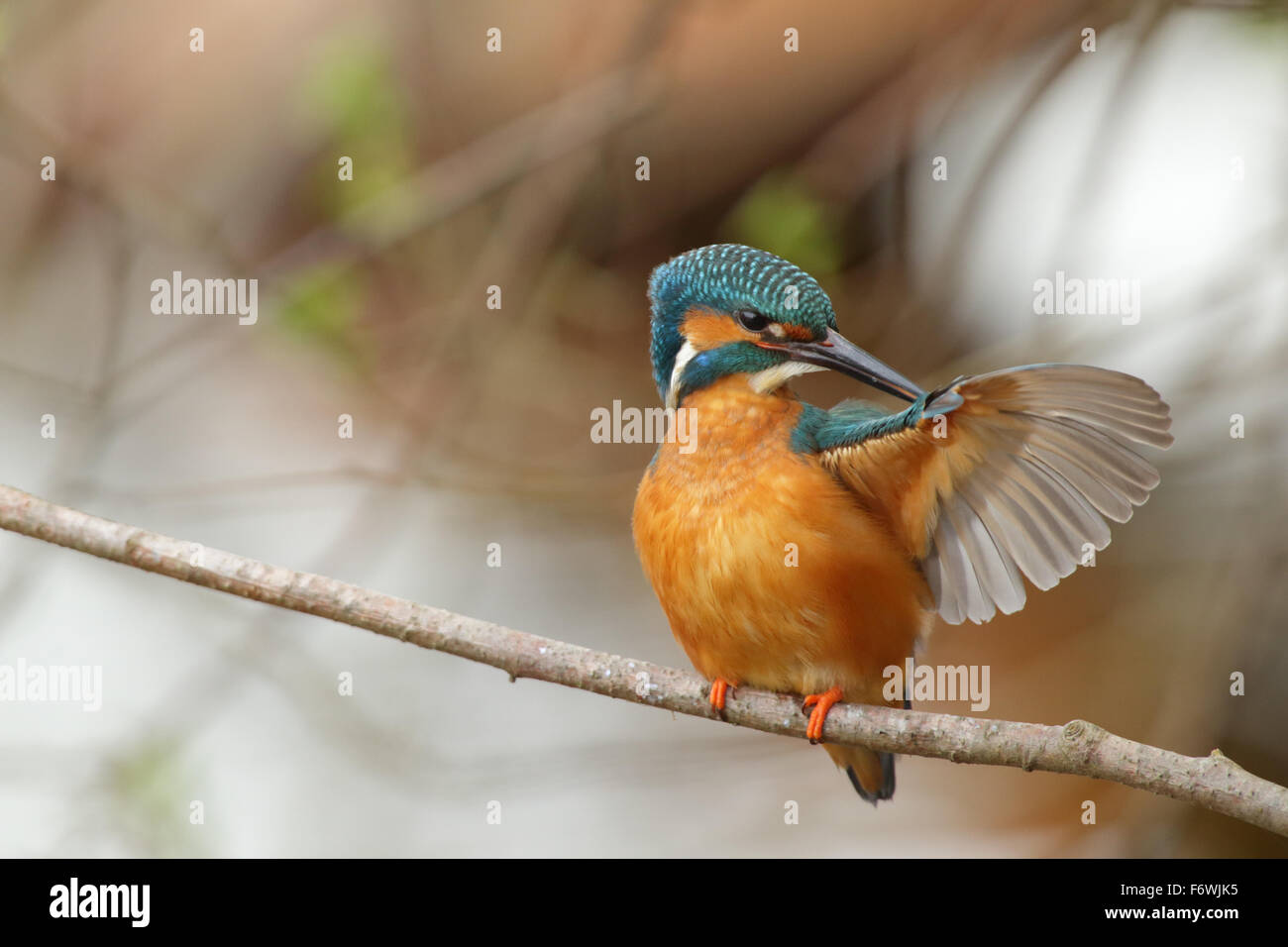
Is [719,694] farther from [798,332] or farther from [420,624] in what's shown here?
[798,332]

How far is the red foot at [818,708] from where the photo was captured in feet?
7.94

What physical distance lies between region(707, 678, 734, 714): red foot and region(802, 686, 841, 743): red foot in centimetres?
17

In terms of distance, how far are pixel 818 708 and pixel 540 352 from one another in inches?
92.8

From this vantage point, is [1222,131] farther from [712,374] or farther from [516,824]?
[516,824]

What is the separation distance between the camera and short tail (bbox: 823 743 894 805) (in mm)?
3064

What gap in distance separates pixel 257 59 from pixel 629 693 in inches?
154

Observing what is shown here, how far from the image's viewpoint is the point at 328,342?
361 cm

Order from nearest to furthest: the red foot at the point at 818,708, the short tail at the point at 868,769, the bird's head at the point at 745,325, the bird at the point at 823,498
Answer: the bird at the point at 823,498 → the red foot at the point at 818,708 → the bird's head at the point at 745,325 → the short tail at the point at 868,769

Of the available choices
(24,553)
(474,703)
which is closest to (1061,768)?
(24,553)
